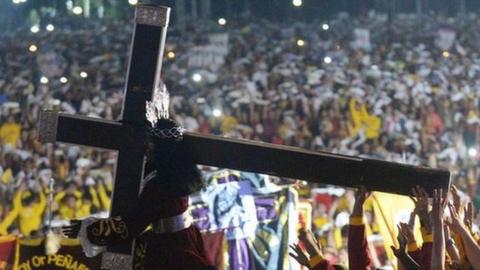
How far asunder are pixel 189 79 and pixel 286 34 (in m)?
2.75

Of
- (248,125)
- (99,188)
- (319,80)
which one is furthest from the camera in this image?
(319,80)

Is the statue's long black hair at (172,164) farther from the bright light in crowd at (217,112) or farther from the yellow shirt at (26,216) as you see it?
the bright light in crowd at (217,112)

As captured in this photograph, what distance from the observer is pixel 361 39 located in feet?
54.0

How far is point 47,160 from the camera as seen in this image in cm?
1176

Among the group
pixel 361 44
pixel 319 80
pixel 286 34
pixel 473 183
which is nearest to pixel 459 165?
pixel 473 183

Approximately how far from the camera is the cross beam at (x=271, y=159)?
3.88 metres

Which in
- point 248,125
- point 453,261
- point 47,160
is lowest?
point 453,261

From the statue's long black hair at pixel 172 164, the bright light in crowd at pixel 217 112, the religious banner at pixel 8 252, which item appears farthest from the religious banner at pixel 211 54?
the statue's long black hair at pixel 172 164

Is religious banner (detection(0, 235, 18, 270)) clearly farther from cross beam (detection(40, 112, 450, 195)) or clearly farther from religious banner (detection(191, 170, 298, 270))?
cross beam (detection(40, 112, 450, 195))

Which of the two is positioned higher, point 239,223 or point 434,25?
point 434,25

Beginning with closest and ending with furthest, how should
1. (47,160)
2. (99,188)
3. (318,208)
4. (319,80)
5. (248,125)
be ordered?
1. (318,208)
2. (99,188)
3. (47,160)
4. (248,125)
5. (319,80)

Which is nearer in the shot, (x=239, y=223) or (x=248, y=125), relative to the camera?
(x=239, y=223)

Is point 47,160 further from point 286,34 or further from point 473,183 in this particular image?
point 286,34

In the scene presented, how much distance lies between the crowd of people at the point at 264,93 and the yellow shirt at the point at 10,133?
0.05ft
